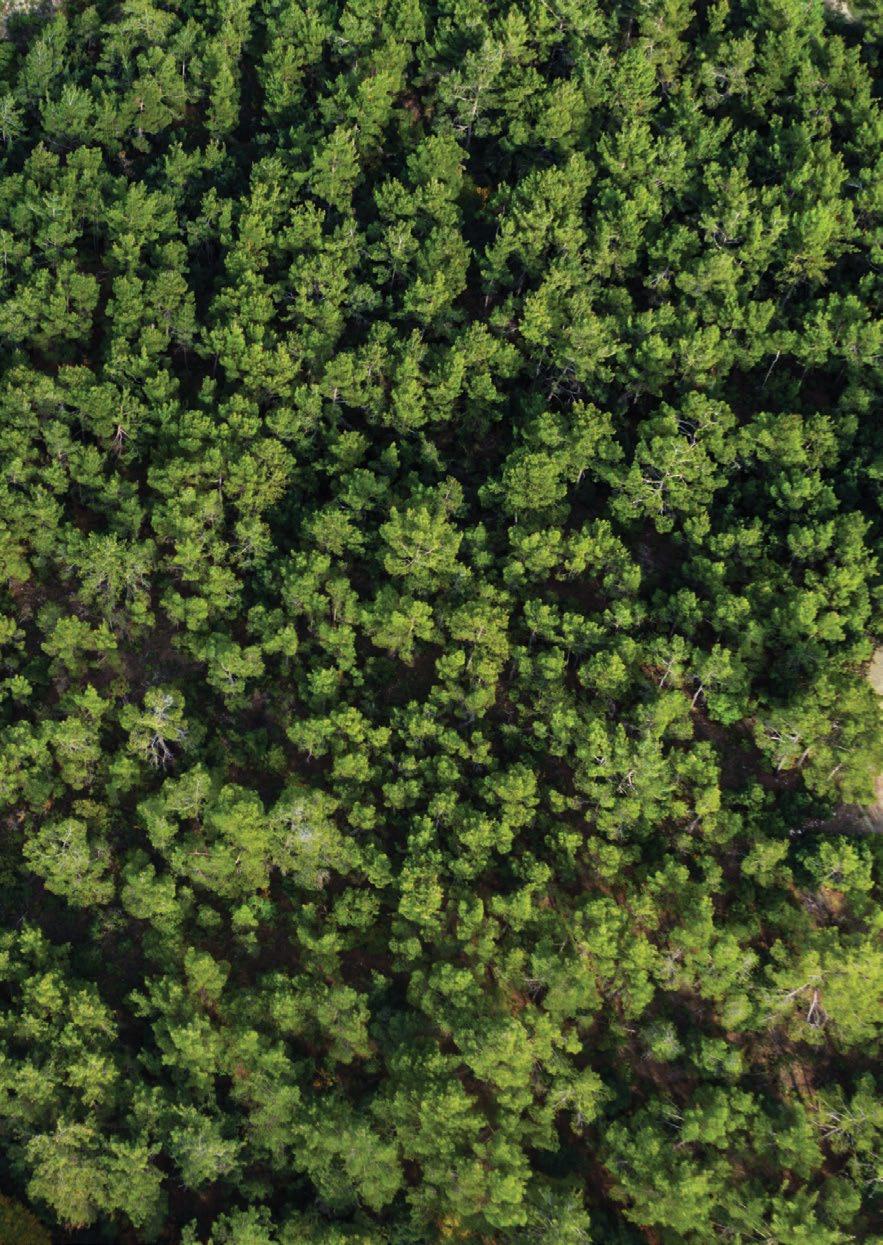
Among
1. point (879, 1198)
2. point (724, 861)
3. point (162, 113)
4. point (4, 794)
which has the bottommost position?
point (879, 1198)

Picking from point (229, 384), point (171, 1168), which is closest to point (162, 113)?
point (229, 384)

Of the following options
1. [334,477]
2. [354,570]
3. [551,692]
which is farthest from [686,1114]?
[334,477]

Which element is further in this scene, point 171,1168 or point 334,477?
point 334,477

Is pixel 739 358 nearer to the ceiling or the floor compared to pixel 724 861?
nearer to the ceiling

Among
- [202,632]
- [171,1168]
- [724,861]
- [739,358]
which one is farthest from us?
[739,358]

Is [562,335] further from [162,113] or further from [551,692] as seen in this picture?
[162,113]

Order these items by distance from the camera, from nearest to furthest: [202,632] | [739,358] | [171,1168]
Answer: [171,1168] → [202,632] → [739,358]
